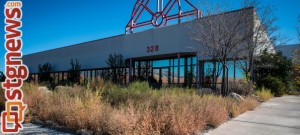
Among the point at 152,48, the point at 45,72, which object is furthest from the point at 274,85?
the point at 45,72

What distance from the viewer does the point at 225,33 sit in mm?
14344

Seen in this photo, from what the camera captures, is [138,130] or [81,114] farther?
[81,114]

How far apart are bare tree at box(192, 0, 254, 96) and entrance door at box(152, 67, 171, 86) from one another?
8939mm

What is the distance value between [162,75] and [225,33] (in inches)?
524

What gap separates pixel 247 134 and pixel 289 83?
54.3 feet

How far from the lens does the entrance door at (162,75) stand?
2651 cm

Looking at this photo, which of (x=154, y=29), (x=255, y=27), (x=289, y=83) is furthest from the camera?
(x=154, y=29)

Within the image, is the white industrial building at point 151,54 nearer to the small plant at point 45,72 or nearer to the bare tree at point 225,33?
the bare tree at point 225,33

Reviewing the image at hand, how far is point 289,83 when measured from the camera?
21.5 meters

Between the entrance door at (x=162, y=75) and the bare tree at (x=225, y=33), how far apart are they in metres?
8.94

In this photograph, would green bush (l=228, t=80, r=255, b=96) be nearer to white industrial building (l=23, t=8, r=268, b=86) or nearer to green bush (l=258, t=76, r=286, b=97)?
green bush (l=258, t=76, r=286, b=97)

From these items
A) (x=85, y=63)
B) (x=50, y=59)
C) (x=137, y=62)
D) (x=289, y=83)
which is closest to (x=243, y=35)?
(x=289, y=83)

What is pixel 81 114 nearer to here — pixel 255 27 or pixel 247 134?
pixel 247 134

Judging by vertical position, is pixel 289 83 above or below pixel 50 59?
below
